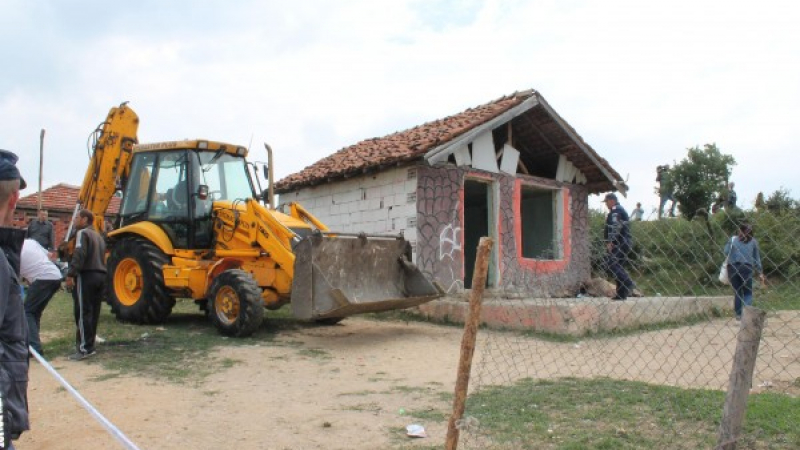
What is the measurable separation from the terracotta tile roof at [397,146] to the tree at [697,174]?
12.3 m

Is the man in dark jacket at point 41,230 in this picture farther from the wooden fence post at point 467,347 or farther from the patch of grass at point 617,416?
the wooden fence post at point 467,347

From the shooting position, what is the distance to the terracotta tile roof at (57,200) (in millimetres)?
23984

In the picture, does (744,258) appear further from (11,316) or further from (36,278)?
(36,278)

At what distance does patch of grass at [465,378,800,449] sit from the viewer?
4.04 m

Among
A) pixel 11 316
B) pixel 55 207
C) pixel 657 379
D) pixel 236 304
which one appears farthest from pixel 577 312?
pixel 55 207

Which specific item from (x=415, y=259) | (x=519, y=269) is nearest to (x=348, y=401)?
(x=415, y=259)

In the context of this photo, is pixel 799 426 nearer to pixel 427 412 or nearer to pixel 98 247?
pixel 427 412

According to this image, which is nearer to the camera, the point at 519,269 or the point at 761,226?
the point at 761,226

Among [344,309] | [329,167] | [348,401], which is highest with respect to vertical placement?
[329,167]

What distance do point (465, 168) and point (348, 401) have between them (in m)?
7.44

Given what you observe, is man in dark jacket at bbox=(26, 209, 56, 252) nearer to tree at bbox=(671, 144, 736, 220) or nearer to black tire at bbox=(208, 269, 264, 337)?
black tire at bbox=(208, 269, 264, 337)

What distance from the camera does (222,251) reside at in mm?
9016

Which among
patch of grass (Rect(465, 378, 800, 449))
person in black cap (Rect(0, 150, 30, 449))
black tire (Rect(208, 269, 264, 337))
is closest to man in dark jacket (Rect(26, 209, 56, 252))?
black tire (Rect(208, 269, 264, 337))

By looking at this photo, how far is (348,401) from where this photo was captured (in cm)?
559
